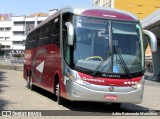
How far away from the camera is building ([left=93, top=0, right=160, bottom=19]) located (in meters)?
97.1

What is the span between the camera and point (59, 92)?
46.8ft

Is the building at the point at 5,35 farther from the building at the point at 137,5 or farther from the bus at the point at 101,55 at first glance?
the bus at the point at 101,55

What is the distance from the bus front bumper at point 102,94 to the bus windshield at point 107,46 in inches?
23.3

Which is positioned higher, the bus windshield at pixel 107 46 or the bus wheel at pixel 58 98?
the bus windshield at pixel 107 46

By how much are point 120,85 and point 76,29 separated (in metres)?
2.20

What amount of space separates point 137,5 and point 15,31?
4285 cm

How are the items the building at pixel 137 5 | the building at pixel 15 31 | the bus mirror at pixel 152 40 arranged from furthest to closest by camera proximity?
the building at pixel 15 31
the building at pixel 137 5
the bus mirror at pixel 152 40

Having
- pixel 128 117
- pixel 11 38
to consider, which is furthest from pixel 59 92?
pixel 11 38

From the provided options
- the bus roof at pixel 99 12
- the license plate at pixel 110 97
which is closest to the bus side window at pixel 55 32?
the bus roof at pixel 99 12

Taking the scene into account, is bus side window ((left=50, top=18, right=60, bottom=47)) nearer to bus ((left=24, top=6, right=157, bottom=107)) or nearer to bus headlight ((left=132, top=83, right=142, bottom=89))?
bus ((left=24, top=6, right=157, bottom=107))

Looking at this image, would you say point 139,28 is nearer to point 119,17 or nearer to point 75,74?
point 119,17

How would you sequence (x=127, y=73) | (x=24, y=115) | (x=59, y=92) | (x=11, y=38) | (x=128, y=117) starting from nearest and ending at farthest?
(x=24, y=115) → (x=128, y=117) → (x=127, y=73) → (x=59, y=92) → (x=11, y=38)

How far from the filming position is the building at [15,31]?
400 ft

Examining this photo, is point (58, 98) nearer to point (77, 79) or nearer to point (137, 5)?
point (77, 79)
